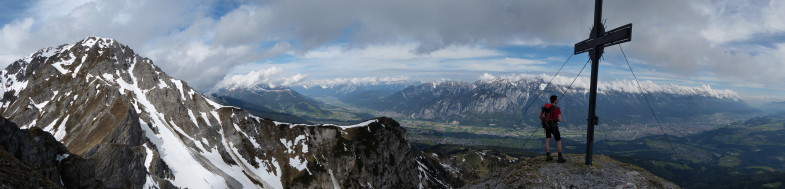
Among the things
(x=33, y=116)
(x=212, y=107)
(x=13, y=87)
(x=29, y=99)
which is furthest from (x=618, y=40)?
(x=13, y=87)

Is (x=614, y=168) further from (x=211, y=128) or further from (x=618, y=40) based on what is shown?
(x=211, y=128)

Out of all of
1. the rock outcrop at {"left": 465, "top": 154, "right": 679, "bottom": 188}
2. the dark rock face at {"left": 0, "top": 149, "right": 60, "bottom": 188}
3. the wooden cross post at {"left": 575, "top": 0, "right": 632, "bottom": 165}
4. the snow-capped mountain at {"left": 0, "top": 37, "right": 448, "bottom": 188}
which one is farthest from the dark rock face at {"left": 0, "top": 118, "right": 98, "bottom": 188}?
the wooden cross post at {"left": 575, "top": 0, "right": 632, "bottom": 165}

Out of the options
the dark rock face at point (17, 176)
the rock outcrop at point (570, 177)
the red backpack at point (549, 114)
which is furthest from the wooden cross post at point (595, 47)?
the dark rock face at point (17, 176)

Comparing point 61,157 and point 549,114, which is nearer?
point 549,114

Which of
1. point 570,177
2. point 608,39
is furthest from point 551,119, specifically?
point 608,39

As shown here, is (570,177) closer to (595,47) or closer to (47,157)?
(595,47)

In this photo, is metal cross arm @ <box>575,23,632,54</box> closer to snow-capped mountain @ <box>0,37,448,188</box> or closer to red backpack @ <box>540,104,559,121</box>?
red backpack @ <box>540,104,559,121</box>
